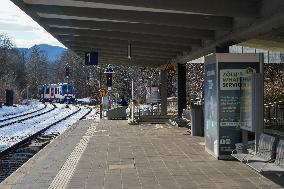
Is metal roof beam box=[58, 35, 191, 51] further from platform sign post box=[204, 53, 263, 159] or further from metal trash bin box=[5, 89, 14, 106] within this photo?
metal trash bin box=[5, 89, 14, 106]

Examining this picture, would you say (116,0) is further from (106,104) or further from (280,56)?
(106,104)

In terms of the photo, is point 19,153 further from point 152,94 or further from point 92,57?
point 152,94

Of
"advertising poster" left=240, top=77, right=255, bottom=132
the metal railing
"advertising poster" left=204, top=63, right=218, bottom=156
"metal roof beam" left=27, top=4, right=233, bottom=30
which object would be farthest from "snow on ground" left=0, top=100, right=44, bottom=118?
"advertising poster" left=240, top=77, right=255, bottom=132

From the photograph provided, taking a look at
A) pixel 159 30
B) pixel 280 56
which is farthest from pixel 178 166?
A: pixel 280 56

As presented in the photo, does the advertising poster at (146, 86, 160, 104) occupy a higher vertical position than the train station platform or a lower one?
higher

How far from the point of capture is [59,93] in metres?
79.2

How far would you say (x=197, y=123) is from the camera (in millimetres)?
17969

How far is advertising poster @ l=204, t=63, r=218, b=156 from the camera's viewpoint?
38.8 ft

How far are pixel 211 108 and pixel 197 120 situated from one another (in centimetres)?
556

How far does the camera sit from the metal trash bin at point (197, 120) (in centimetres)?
1766

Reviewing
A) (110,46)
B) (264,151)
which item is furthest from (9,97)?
(264,151)

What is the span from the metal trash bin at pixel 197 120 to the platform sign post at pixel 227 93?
563 cm

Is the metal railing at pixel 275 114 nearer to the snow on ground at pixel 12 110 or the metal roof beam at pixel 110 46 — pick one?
the metal roof beam at pixel 110 46

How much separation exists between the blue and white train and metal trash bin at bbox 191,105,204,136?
5953cm
